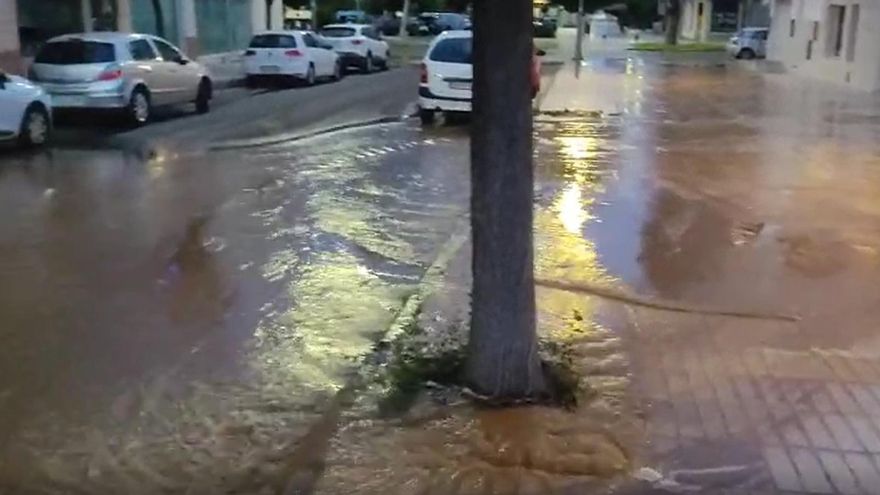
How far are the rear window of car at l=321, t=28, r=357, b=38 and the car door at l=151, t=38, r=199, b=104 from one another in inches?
597

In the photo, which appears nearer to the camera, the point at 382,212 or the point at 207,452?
the point at 207,452

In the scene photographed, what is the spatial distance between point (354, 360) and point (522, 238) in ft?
5.09

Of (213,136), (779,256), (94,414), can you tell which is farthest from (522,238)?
(213,136)

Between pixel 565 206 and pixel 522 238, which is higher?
pixel 522 238

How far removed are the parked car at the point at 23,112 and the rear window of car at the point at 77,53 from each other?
2427mm

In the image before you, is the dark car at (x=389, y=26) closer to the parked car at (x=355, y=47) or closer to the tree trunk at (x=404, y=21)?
the tree trunk at (x=404, y=21)

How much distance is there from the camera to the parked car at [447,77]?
20.2 meters

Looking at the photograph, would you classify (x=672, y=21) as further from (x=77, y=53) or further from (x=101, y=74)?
(x=101, y=74)

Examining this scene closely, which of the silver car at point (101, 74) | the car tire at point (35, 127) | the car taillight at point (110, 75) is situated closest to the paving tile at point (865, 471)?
the car tire at point (35, 127)

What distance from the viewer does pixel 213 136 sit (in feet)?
61.3

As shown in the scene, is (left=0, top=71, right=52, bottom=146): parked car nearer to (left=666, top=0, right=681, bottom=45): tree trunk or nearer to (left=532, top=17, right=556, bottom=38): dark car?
(left=666, top=0, right=681, bottom=45): tree trunk

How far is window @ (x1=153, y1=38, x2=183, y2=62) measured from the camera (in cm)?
2172

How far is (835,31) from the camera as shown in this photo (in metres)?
36.0

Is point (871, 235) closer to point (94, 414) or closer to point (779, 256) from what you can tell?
point (779, 256)
